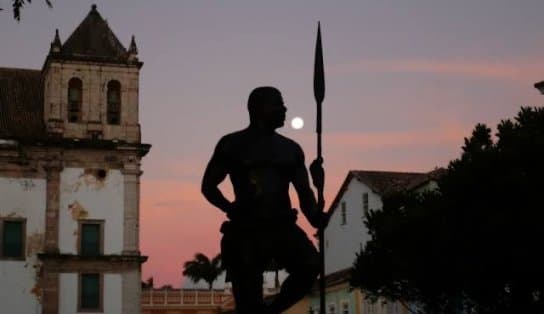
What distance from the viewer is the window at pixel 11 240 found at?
45.2 meters

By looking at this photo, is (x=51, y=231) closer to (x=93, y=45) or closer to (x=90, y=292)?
(x=90, y=292)

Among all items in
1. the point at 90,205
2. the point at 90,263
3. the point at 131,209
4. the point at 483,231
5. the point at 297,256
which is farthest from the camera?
the point at 131,209

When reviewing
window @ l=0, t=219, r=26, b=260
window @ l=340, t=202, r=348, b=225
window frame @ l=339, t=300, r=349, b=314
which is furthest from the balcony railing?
window @ l=0, t=219, r=26, b=260

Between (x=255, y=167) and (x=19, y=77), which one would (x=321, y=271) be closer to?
(x=255, y=167)

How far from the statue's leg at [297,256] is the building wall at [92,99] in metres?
41.7

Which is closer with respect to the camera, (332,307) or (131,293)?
(131,293)

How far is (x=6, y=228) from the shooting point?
149 feet

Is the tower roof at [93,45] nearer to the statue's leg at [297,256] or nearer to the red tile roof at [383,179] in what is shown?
the red tile roof at [383,179]

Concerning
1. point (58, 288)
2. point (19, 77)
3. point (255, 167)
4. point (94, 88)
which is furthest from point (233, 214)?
point (19, 77)

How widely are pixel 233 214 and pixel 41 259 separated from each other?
1557 inches

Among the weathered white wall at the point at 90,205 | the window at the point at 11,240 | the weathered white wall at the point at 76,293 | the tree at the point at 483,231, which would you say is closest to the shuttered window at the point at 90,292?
the weathered white wall at the point at 76,293

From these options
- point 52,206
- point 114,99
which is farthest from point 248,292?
point 114,99

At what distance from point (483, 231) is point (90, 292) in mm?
23627

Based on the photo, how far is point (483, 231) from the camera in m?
26.4
